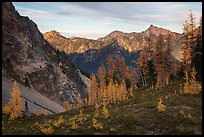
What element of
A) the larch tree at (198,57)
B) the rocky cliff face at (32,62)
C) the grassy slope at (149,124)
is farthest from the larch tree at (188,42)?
the rocky cliff face at (32,62)

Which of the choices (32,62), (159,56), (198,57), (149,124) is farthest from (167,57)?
(32,62)

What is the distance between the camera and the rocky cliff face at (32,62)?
9862cm

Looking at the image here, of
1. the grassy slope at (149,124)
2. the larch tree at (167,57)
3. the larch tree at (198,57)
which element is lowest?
the grassy slope at (149,124)

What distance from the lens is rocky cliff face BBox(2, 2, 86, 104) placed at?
98625 mm

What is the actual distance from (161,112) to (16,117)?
21.1 metres

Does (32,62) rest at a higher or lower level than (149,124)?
higher

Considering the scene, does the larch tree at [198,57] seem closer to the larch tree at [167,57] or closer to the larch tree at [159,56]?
the larch tree at [167,57]

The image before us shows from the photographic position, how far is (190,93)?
44750 millimetres

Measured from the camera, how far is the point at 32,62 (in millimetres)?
112625

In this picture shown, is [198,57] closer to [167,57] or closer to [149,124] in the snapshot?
[167,57]

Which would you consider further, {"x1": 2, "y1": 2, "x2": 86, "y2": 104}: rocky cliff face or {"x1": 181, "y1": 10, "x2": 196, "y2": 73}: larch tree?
{"x1": 2, "y1": 2, "x2": 86, "y2": 104}: rocky cliff face

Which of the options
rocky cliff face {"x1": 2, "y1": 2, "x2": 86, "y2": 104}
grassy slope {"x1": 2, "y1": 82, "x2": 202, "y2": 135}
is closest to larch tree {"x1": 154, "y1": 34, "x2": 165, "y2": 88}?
grassy slope {"x1": 2, "y1": 82, "x2": 202, "y2": 135}

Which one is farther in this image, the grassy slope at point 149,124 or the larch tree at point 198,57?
the larch tree at point 198,57

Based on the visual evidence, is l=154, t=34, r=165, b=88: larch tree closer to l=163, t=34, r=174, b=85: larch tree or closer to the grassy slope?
l=163, t=34, r=174, b=85: larch tree
